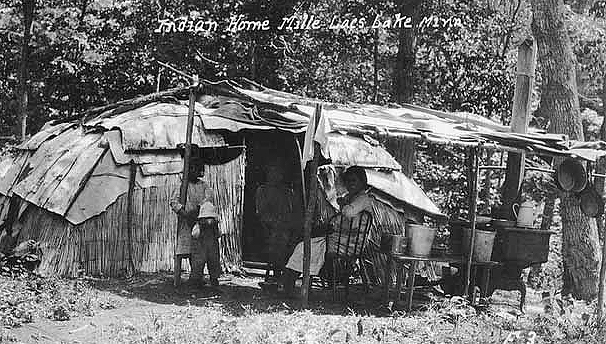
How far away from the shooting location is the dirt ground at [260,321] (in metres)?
7.54

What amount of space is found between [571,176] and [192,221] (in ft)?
17.6

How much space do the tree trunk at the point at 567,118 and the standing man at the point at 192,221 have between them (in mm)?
6331

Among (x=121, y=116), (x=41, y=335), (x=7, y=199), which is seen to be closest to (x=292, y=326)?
(x=41, y=335)

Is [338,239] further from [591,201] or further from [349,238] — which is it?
[591,201]

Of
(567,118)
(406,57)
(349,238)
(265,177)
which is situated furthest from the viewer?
(406,57)

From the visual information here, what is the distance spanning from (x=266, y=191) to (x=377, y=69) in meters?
9.27

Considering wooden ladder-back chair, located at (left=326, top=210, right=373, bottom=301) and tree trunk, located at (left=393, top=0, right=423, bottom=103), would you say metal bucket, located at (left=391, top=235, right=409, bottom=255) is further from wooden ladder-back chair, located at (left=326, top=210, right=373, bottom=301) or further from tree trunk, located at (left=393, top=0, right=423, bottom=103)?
tree trunk, located at (left=393, top=0, right=423, bottom=103)

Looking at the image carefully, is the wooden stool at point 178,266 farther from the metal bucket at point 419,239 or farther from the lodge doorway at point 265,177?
the metal bucket at point 419,239

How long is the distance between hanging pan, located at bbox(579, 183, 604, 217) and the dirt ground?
1313 mm

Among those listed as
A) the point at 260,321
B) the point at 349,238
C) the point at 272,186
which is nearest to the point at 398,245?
the point at 349,238

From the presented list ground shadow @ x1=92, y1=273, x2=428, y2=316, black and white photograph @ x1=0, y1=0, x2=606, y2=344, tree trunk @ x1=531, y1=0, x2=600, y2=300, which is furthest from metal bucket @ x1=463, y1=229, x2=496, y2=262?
tree trunk @ x1=531, y1=0, x2=600, y2=300

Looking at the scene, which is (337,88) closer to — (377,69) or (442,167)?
(377,69)

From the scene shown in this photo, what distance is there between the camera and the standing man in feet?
32.8

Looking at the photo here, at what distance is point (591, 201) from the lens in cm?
1023
